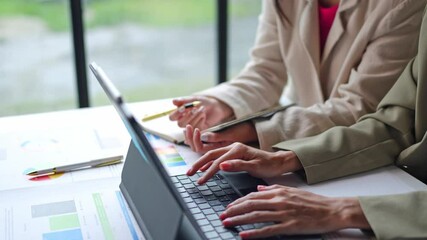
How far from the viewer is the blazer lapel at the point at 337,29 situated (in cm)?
151

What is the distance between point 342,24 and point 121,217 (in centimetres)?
75

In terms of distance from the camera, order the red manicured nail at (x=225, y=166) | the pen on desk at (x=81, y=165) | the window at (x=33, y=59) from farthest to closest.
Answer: the window at (x=33, y=59) < the pen on desk at (x=81, y=165) < the red manicured nail at (x=225, y=166)

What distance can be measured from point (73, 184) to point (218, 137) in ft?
1.07

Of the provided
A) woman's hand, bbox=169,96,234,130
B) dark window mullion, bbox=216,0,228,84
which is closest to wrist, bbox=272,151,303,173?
woman's hand, bbox=169,96,234,130

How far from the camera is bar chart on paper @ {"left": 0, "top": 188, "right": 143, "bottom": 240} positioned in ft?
3.49

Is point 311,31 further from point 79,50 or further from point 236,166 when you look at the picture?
point 79,50

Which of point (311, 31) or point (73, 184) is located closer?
point (73, 184)

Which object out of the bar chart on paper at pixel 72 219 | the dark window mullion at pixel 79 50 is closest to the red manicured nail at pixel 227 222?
the bar chart on paper at pixel 72 219

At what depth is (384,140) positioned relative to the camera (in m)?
1.31

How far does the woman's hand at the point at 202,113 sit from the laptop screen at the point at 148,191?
0.95 feet

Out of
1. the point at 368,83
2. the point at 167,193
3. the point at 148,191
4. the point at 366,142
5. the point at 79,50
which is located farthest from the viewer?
the point at 79,50

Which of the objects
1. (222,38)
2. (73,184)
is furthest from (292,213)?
(222,38)

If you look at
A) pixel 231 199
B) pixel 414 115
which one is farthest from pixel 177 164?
pixel 414 115

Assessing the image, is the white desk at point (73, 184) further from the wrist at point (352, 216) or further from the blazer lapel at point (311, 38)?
the blazer lapel at point (311, 38)
